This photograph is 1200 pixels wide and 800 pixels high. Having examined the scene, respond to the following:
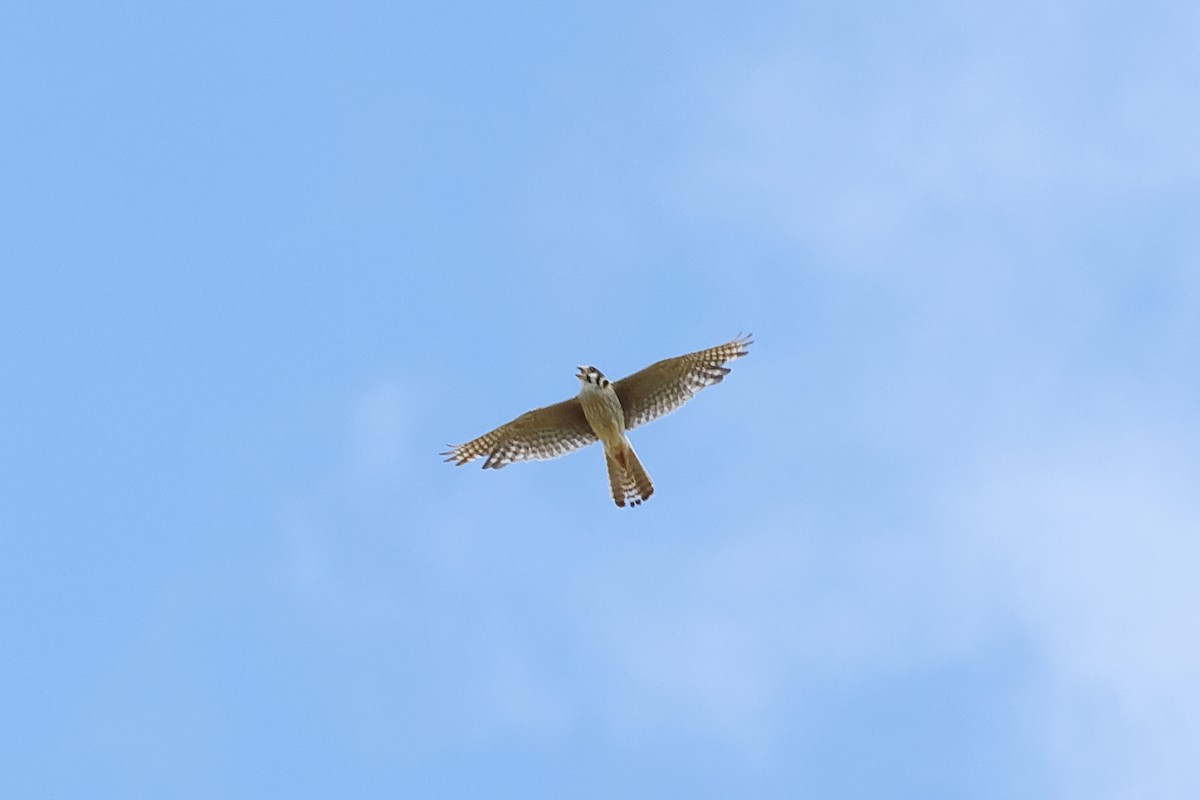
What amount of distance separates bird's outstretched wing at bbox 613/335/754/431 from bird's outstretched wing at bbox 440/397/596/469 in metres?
0.72

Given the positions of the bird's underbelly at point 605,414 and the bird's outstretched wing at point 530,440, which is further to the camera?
the bird's outstretched wing at point 530,440

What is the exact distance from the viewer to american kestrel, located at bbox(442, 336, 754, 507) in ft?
80.6

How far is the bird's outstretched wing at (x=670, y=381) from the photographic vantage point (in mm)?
24625

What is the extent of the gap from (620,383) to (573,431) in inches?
47.8

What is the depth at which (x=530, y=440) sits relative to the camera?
25578 millimetres

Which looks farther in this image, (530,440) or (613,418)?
(530,440)

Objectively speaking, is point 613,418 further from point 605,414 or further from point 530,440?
point 530,440

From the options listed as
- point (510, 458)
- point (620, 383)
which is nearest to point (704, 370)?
point (620, 383)

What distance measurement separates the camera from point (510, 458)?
25.7 metres

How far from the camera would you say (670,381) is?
24844mm

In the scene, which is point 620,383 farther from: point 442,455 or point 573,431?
point 442,455

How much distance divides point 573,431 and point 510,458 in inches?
38.3

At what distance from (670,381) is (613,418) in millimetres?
941

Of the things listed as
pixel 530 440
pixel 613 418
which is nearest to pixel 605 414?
pixel 613 418
